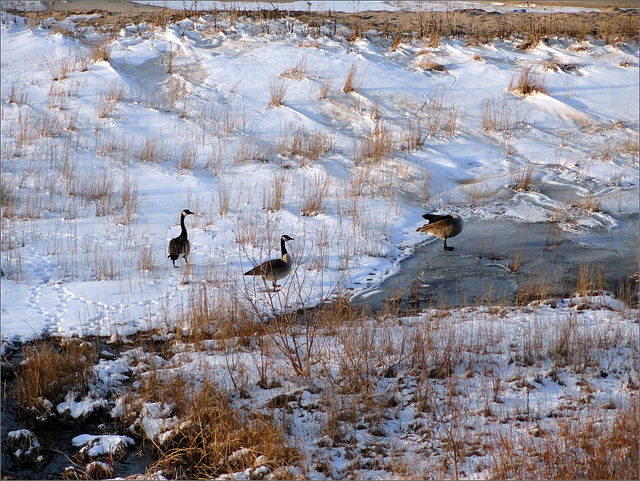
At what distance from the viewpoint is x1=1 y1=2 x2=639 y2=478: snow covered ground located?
18.6 ft

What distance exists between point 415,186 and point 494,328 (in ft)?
19.2

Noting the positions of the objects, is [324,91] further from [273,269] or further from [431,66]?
[273,269]

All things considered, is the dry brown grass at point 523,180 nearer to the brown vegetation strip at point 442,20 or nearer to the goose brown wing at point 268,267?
the goose brown wing at point 268,267

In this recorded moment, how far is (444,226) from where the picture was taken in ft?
30.7

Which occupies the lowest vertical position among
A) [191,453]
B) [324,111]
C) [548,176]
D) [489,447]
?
[191,453]

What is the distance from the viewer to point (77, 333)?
22.7 feet

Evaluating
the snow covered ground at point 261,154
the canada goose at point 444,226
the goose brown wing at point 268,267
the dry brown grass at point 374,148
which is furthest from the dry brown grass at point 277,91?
the goose brown wing at point 268,267

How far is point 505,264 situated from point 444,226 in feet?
3.65

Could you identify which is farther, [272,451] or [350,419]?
[350,419]

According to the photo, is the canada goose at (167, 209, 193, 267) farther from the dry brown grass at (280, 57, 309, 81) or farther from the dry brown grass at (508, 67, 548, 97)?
the dry brown grass at (508, 67, 548, 97)

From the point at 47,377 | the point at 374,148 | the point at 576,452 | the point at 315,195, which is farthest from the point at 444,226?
the point at 47,377

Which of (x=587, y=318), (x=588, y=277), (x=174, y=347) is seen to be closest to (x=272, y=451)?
(x=174, y=347)

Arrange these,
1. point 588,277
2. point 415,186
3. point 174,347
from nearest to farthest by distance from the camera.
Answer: point 174,347 → point 588,277 → point 415,186

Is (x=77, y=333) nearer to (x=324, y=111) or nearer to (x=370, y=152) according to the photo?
(x=370, y=152)
